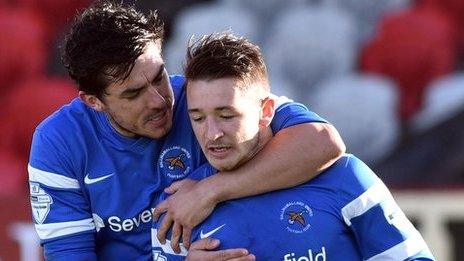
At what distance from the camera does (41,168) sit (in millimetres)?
3053

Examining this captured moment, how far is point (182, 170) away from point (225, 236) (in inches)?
15.4

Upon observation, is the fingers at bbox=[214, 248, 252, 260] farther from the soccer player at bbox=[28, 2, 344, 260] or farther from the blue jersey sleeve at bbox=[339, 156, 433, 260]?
the soccer player at bbox=[28, 2, 344, 260]

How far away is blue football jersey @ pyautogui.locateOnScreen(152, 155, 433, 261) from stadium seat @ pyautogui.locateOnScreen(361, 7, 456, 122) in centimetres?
246

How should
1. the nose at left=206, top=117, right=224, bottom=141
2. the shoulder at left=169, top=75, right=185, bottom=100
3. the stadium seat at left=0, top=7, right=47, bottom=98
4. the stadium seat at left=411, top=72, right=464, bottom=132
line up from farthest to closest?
the stadium seat at left=0, top=7, right=47, bottom=98, the stadium seat at left=411, top=72, right=464, bottom=132, the shoulder at left=169, top=75, right=185, bottom=100, the nose at left=206, top=117, right=224, bottom=141

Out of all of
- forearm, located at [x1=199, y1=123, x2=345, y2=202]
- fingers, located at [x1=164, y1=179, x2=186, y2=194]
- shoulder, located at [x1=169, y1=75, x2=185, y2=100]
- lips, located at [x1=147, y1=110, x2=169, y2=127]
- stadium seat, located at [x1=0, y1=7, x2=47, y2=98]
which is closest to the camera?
forearm, located at [x1=199, y1=123, x2=345, y2=202]

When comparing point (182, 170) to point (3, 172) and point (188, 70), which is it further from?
point (3, 172)

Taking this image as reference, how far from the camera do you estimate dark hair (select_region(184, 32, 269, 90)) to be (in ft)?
8.93

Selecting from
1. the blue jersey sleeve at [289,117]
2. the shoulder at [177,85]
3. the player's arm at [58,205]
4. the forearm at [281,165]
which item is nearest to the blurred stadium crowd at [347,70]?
the shoulder at [177,85]

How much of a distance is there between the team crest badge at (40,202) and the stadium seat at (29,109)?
2.18 metres

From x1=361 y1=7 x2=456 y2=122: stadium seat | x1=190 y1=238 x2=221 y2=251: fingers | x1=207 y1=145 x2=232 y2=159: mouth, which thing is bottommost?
x1=190 y1=238 x2=221 y2=251: fingers

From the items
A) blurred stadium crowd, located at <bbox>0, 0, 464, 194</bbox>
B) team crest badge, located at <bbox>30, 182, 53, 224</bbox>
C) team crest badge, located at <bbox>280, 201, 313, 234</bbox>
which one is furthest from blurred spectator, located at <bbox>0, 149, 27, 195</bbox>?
team crest badge, located at <bbox>280, 201, 313, 234</bbox>

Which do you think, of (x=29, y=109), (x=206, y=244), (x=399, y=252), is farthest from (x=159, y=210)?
(x=29, y=109)

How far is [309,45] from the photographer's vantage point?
5316 millimetres

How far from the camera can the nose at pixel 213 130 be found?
105 inches
